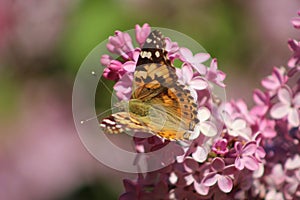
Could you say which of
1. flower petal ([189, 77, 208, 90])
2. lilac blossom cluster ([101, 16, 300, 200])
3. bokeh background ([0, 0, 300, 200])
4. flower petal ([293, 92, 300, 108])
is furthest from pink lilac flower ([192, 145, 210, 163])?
bokeh background ([0, 0, 300, 200])

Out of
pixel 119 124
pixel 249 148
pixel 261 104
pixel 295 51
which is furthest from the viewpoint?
pixel 261 104

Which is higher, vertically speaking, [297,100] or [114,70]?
[114,70]

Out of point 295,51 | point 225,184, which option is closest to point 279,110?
point 295,51

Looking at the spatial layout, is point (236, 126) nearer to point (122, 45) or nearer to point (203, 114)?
point (203, 114)

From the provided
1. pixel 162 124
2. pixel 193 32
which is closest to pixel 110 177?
pixel 193 32

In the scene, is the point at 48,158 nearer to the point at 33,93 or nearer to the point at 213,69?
the point at 33,93

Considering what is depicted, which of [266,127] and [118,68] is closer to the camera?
[118,68]
